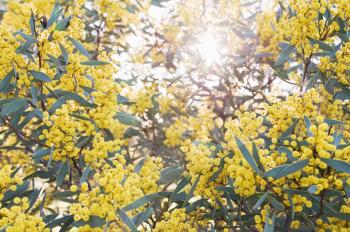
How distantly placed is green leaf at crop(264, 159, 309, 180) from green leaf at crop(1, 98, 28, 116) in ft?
4.64

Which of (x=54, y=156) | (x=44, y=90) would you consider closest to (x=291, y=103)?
(x=54, y=156)

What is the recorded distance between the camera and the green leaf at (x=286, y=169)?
6.14 feet

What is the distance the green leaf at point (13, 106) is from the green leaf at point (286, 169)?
141 centimetres

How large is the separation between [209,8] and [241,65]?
116cm

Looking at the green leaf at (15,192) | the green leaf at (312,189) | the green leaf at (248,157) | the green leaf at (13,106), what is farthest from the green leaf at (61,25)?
the green leaf at (312,189)

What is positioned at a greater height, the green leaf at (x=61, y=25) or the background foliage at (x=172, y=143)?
the green leaf at (x=61, y=25)

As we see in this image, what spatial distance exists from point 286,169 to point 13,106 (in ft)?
4.93

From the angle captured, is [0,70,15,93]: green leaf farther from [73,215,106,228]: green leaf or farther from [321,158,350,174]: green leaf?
[321,158,350,174]: green leaf

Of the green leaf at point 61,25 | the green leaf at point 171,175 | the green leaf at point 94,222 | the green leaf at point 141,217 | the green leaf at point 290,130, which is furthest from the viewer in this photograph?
the green leaf at point 61,25

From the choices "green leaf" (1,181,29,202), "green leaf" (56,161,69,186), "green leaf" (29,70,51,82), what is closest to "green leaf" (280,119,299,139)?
"green leaf" (56,161,69,186)

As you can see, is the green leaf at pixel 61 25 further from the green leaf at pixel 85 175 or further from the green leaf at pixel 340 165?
the green leaf at pixel 340 165

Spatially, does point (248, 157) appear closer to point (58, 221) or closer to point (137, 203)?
point (137, 203)

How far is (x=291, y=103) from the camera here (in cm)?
230

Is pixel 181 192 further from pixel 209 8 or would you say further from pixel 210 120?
pixel 209 8
